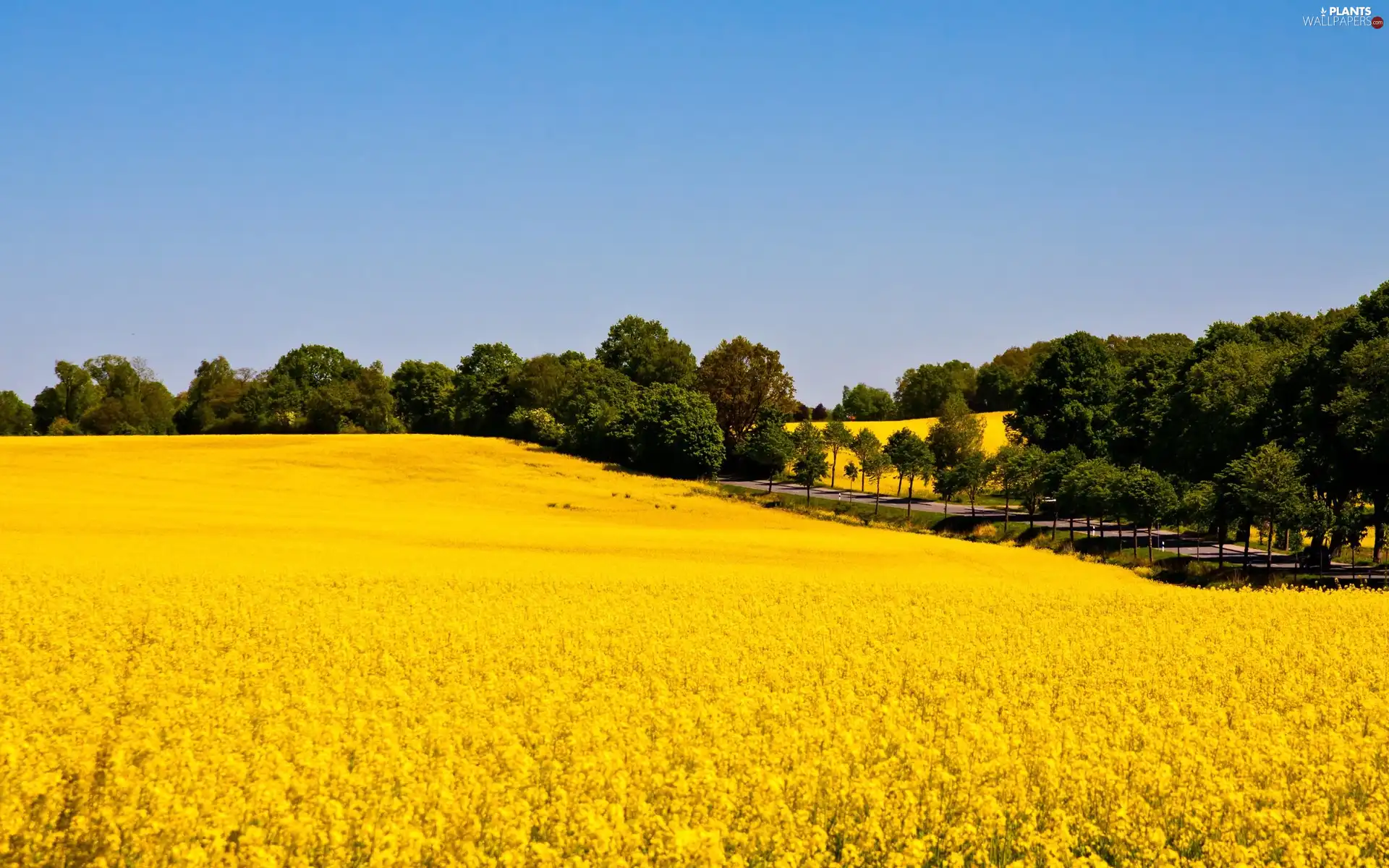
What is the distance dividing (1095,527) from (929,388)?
9331 centimetres

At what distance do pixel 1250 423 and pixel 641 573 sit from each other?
117 ft

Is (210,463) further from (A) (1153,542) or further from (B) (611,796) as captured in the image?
(B) (611,796)

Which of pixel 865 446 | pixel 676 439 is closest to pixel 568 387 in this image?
pixel 676 439

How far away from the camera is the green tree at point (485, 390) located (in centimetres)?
11769

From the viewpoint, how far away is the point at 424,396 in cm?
13150

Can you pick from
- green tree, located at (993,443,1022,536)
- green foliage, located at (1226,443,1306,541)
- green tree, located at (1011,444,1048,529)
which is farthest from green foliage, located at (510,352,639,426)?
green foliage, located at (1226,443,1306,541)

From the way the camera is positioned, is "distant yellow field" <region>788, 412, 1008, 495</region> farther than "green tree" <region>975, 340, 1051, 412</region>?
No

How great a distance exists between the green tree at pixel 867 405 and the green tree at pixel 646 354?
158 feet

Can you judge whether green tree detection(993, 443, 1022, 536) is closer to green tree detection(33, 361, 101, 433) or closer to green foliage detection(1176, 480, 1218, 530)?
green foliage detection(1176, 480, 1218, 530)

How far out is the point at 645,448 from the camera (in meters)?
91.7

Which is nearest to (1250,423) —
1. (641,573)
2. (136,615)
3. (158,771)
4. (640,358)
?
(641,573)

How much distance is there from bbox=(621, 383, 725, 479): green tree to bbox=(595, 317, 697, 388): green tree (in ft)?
84.4

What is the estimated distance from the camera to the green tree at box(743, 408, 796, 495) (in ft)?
289

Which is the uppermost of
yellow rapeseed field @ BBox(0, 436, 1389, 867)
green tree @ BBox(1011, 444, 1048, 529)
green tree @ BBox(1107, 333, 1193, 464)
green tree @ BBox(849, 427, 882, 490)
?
green tree @ BBox(1107, 333, 1193, 464)
